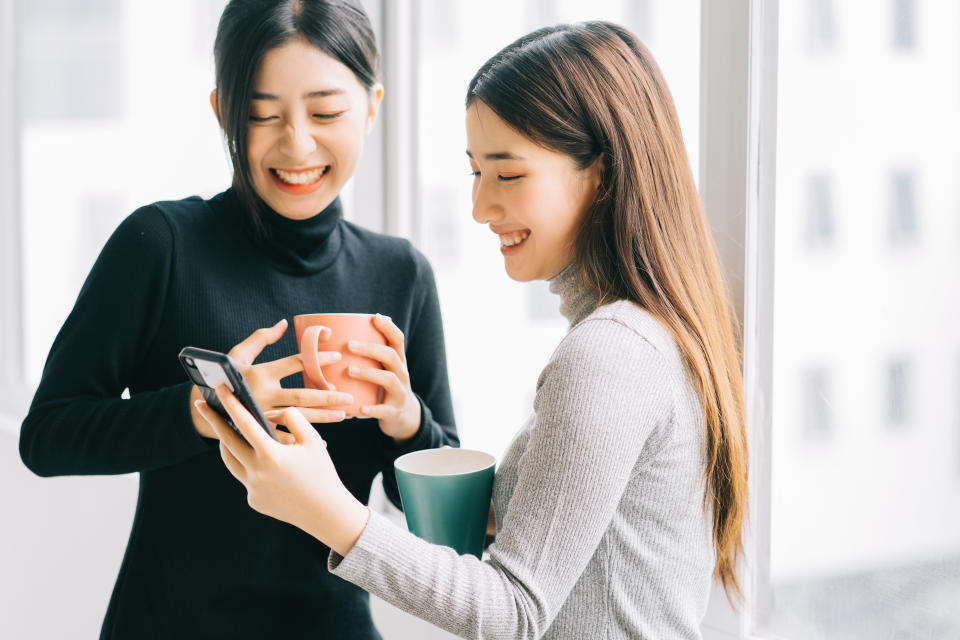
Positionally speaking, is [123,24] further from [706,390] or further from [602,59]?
[706,390]

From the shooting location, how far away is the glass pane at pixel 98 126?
2701mm

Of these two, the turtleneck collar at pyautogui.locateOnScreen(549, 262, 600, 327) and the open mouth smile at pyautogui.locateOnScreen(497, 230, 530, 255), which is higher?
the open mouth smile at pyautogui.locateOnScreen(497, 230, 530, 255)

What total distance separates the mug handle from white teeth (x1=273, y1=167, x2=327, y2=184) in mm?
286

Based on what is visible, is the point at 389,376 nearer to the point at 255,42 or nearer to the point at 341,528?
the point at 341,528

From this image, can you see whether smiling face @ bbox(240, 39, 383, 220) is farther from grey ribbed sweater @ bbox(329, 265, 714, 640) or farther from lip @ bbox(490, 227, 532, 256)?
grey ribbed sweater @ bbox(329, 265, 714, 640)

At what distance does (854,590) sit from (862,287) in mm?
389

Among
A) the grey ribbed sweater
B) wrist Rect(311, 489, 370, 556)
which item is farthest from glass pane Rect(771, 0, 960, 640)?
wrist Rect(311, 489, 370, 556)

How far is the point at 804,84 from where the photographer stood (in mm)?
1105

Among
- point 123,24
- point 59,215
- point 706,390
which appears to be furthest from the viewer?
point 59,215

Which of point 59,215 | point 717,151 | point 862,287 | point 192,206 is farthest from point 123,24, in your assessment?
point 862,287

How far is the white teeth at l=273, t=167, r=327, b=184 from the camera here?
3.75ft

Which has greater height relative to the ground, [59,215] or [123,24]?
[123,24]

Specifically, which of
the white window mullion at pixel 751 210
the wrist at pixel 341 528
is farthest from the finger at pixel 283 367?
the white window mullion at pixel 751 210

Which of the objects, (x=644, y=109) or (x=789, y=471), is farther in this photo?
(x=789, y=471)
